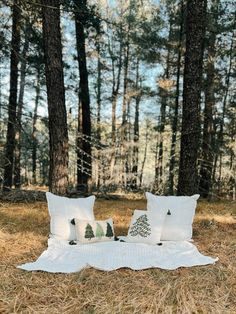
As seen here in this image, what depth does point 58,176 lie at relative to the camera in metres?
5.72

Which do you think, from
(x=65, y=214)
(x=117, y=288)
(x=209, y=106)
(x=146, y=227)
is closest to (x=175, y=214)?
(x=146, y=227)

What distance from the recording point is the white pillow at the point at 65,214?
14.9 feet

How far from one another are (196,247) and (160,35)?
430 inches

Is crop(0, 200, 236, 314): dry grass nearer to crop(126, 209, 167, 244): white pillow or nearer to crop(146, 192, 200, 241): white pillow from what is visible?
crop(146, 192, 200, 241): white pillow

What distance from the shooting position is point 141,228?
174 inches

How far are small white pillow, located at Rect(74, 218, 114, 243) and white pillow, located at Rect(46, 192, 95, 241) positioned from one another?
169 millimetres

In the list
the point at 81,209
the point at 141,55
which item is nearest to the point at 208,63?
the point at 141,55

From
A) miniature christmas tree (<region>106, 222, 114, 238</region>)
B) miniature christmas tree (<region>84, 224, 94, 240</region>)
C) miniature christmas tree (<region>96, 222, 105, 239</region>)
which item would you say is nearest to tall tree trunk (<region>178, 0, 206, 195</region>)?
miniature christmas tree (<region>106, 222, 114, 238</region>)

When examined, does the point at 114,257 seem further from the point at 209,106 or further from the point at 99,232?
the point at 209,106

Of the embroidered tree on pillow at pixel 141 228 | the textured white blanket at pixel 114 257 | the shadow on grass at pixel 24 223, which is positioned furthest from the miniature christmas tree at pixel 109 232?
the shadow on grass at pixel 24 223

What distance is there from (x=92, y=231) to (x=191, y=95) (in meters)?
2.46

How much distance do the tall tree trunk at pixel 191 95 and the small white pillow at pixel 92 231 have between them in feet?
5.41

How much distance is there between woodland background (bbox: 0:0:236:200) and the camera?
562 centimetres

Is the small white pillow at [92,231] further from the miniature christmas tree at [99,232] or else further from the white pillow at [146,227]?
the white pillow at [146,227]
